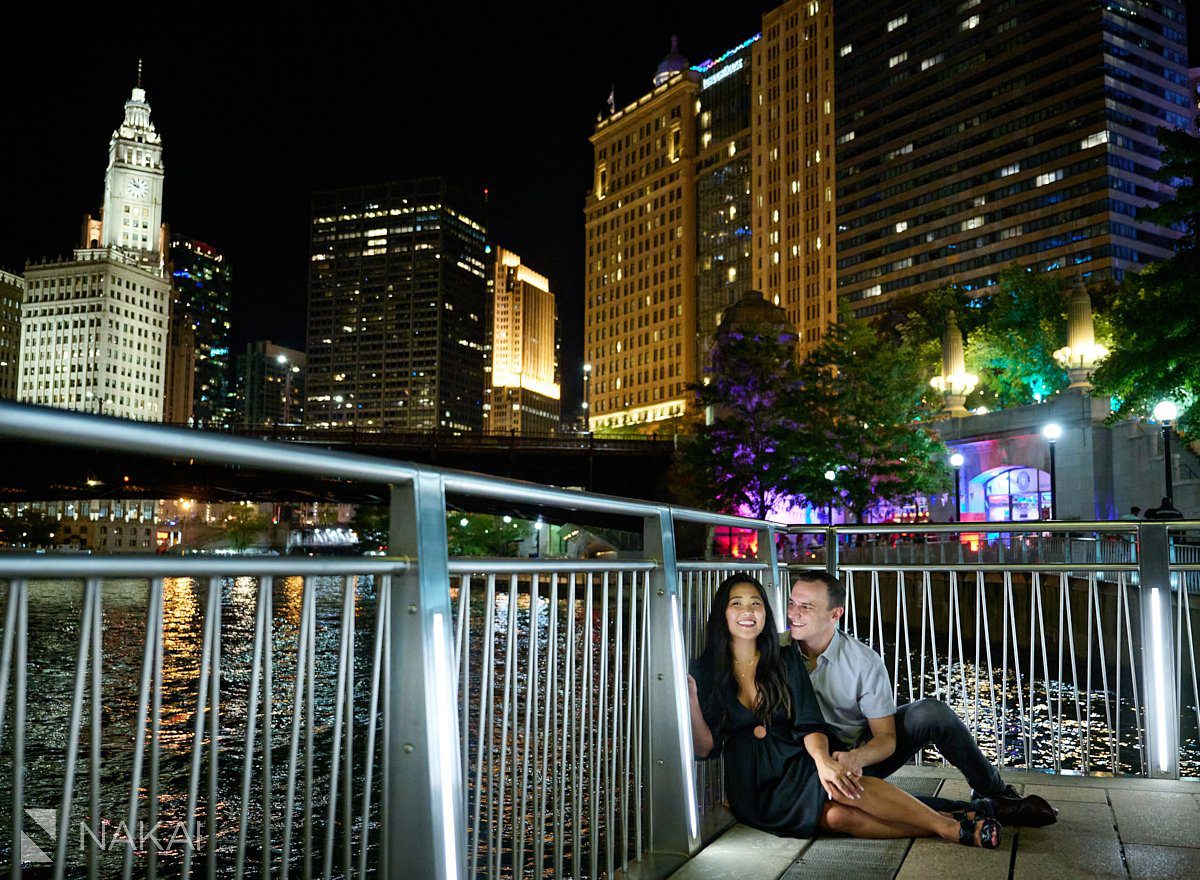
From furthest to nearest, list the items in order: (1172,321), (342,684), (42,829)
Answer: (1172,321)
(42,829)
(342,684)

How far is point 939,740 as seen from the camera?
19.9 feet

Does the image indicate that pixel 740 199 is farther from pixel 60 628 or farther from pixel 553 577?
pixel 553 577

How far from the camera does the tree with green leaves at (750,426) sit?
44.7 metres

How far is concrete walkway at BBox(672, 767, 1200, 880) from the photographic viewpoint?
507 centimetres

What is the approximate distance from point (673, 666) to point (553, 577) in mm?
1325

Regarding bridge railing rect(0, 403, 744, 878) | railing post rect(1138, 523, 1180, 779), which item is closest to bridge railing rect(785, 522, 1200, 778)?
railing post rect(1138, 523, 1180, 779)

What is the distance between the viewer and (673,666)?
5.48 metres

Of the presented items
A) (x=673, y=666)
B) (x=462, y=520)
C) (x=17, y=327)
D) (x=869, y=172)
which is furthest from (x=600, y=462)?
(x=17, y=327)

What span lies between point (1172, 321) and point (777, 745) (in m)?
23.3

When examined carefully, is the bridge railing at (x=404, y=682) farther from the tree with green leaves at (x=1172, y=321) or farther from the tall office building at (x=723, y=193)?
Result: the tall office building at (x=723, y=193)

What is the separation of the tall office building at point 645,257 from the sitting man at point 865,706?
130941mm

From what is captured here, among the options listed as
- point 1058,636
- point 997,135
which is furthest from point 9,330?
point 1058,636

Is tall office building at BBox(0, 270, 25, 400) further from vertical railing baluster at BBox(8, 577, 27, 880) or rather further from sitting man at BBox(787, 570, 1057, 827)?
vertical railing baluster at BBox(8, 577, 27, 880)

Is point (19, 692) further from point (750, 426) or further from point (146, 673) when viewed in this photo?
point (750, 426)
